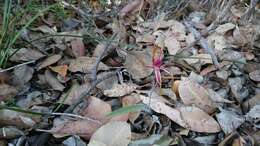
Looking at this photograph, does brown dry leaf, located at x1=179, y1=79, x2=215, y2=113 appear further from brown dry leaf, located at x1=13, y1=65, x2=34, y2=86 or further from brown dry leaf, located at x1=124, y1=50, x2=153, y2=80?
brown dry leaf, located at x1=13, y1=65, x2=34, y2=86

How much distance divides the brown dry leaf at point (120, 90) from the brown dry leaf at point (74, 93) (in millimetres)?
67

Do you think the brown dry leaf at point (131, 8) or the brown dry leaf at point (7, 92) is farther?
the brown dry leaf at point (131, 8)

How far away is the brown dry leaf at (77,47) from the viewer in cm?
148

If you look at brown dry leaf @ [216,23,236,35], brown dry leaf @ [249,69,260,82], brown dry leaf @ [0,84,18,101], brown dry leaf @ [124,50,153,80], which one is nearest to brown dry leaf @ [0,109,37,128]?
brown dry leaf @ [0,84,18,101]

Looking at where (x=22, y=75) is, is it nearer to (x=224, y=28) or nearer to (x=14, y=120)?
(x=14, y=120)

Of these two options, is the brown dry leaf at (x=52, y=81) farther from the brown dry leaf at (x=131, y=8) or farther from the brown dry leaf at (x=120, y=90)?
the brown dry leaf at (x=131, y=8)

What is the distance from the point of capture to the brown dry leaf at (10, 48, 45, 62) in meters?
1.41

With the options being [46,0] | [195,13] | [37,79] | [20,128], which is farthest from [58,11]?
[20,128]

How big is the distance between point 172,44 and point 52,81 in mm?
457

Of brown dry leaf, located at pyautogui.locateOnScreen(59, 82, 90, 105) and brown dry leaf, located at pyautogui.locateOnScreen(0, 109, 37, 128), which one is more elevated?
brown dry leaf, located at pyautogui.locateOnScreen(59, 82, 90, 105)

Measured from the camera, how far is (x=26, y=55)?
4.68 ft

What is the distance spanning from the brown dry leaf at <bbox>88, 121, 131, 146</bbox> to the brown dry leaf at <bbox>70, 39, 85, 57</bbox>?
0.42 m

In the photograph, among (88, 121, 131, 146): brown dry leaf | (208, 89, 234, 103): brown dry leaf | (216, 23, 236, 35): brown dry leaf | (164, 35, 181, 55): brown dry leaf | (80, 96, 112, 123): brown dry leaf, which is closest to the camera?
(88, 121, 131, 146): brown dry leaf

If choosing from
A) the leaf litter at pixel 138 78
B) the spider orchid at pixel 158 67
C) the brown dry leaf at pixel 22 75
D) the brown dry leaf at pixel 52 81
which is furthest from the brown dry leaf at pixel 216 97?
the brown dry leaf at pixel 22 75
